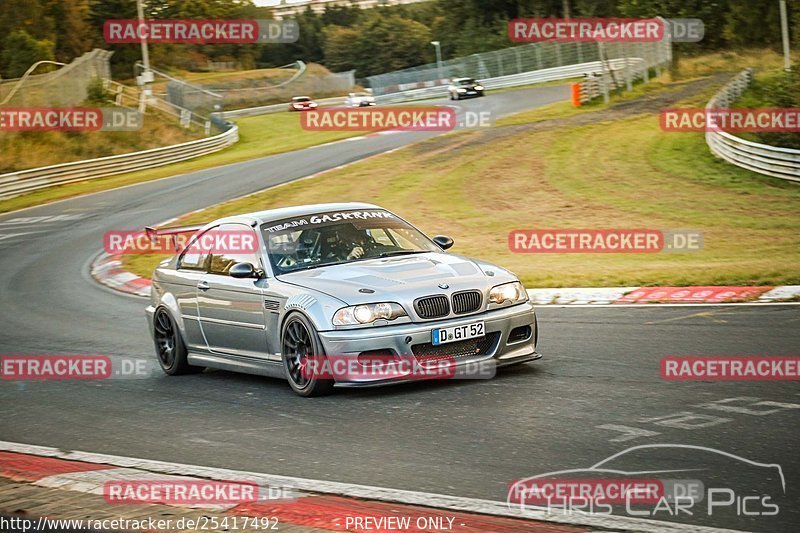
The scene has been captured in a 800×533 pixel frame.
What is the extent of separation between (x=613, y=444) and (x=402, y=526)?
161 cm

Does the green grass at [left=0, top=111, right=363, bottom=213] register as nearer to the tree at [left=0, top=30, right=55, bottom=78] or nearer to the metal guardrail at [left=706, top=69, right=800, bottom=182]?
the tree at [left=0, top=30, right=55, bottom=78]

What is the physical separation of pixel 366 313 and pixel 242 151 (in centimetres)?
3984

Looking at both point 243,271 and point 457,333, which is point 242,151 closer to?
point 243,271

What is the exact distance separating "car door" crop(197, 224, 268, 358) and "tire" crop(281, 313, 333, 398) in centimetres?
37

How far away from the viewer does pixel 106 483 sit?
6.36 metres

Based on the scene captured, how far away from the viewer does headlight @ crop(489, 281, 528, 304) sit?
28.3ft

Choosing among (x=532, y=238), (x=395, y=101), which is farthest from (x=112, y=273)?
(x=395, y=101)

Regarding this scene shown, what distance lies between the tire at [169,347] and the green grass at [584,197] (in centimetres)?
555

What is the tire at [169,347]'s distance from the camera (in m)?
10.4
